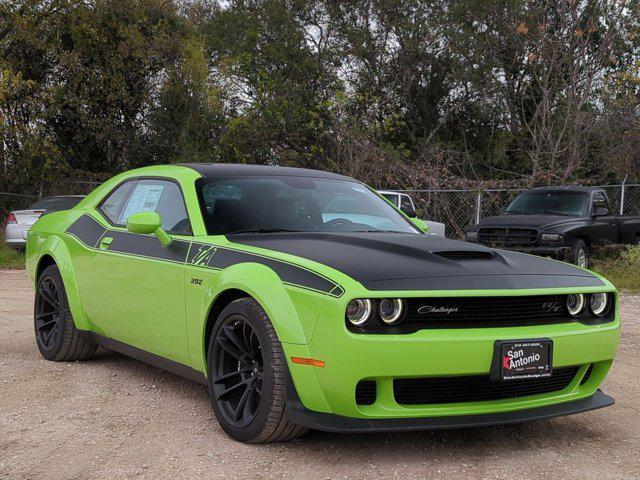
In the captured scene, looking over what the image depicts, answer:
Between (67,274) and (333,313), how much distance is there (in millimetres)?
3014

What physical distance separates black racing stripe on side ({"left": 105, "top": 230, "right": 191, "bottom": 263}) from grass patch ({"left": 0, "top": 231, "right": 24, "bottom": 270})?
1012 centimetres

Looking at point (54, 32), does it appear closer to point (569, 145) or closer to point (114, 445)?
point (569, 145)

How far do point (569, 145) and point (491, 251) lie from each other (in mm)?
16961

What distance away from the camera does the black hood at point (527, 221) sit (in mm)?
13094

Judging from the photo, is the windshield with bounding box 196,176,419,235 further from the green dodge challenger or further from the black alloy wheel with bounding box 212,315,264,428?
the black alloy wheel with bounding box 212,315,264,428

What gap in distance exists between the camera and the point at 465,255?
13.9ft

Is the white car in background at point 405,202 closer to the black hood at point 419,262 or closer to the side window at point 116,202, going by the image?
the side window at point 116,202

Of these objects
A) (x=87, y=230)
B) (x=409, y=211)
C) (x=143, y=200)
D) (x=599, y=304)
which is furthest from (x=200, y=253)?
(x=409, y=211)

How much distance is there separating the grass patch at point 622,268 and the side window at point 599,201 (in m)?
0.87

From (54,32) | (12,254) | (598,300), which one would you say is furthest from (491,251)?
(54,32)

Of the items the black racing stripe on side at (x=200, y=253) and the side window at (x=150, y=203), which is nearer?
the black racing stripe on side at (x=200, y=253)

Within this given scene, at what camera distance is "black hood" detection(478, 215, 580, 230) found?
13094 mm

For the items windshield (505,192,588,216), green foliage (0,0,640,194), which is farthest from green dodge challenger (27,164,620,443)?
green foliage (0,0,640,194)

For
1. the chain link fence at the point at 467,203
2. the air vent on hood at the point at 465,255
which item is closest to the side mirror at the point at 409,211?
the air vent on hood at the point at 465,255
